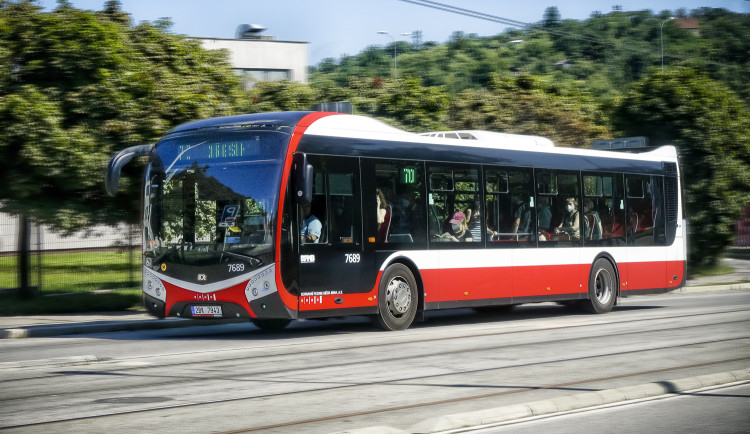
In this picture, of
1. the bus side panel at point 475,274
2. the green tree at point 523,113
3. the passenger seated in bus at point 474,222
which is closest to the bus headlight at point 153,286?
the bus side panel at point 475,274

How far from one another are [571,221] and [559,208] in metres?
0.47

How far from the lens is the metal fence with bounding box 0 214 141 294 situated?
2072 cm

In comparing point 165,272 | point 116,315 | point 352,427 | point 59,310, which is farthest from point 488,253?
point 352,427

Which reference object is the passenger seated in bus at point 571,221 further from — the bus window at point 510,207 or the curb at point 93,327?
the curb at point 93,327

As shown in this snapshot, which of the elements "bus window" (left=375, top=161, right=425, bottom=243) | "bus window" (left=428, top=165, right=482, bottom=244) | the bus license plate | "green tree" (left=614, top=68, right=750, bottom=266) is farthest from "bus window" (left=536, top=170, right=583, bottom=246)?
"green tree" (left=614, top=68, right=750, bottom=266)

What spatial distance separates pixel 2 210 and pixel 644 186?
12760 millimetres

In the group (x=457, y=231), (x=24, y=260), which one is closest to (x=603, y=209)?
(x=457, y=231)

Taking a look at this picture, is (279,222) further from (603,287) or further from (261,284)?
(603,287)

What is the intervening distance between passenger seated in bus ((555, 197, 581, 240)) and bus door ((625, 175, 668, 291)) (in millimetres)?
1800

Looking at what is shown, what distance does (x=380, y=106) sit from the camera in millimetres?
27188

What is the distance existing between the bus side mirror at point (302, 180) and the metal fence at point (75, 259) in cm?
791

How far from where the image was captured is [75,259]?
21875mm

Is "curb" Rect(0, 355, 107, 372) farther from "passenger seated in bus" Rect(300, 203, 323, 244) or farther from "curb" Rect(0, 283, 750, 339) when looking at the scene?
"curb" Rect(0, 283, 750, 339)

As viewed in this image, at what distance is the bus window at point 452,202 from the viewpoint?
52.2 feet
